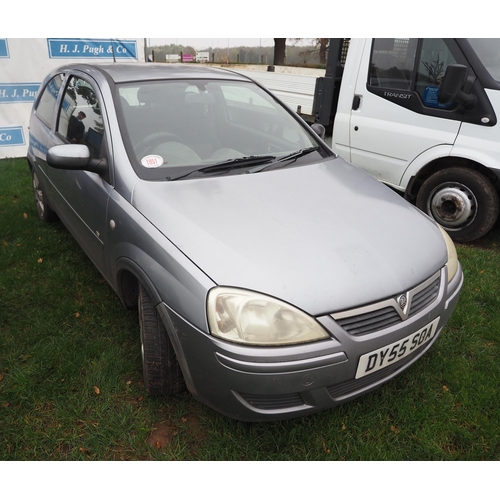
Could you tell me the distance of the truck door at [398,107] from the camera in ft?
13.3

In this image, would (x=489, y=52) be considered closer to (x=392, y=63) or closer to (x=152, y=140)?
(x=392, y=63)

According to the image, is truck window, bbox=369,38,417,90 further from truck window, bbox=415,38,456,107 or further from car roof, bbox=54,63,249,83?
car roof, bbox=54,63,249,83

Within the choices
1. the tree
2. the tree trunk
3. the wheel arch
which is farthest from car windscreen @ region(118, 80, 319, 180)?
the tree trunk

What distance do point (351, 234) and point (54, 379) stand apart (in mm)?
1809

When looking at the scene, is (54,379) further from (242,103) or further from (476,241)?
(476,241)

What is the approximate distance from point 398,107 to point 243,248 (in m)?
3.22

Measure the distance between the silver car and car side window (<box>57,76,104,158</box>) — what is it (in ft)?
0.06

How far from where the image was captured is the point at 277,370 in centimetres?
169

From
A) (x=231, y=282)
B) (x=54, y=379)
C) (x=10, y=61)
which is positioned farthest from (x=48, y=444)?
(x=10, y=61)

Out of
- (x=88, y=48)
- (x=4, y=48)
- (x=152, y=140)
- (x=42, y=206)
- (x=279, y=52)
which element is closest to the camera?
(x=152, y=140)

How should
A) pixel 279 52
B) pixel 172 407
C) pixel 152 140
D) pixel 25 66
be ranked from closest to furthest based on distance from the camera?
1. pixel 172 407
2. pixel 152 140
3. pixel 25 66
4. pixel 279 52

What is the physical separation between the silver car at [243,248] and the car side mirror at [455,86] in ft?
5.16

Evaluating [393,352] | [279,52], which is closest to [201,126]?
[393,352]

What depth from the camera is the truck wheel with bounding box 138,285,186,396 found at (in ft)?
6.84
